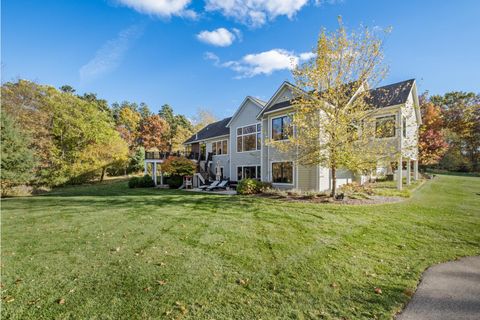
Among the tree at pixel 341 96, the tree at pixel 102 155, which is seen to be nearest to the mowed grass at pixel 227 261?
the tree at pixel 341 96

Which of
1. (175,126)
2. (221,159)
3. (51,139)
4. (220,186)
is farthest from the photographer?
(175,126)

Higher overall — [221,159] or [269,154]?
[269,154]

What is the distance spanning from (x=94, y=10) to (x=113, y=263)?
14.6 metres

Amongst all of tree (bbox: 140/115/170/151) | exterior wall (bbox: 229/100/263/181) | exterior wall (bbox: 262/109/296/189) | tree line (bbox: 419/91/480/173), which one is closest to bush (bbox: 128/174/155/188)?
exterior wall (bbox: 229/100/263/181)

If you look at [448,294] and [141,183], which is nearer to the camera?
[448,294]

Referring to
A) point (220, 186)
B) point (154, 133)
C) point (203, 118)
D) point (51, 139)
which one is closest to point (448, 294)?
point (220, 186)

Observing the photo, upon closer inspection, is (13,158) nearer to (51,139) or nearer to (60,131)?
(51,139)

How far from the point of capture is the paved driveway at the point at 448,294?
120 inches

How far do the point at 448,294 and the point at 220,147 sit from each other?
20691mm

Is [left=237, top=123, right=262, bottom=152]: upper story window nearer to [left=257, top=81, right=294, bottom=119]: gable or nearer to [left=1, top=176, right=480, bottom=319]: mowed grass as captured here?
[left=257, top=81, right=294, bottom=119]: gable

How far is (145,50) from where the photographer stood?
17.9 meters

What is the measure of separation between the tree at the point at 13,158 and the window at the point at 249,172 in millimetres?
16559

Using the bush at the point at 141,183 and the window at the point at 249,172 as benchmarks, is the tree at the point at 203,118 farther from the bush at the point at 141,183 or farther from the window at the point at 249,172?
the window at the point at 249,172

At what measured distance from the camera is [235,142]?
20328 mm
